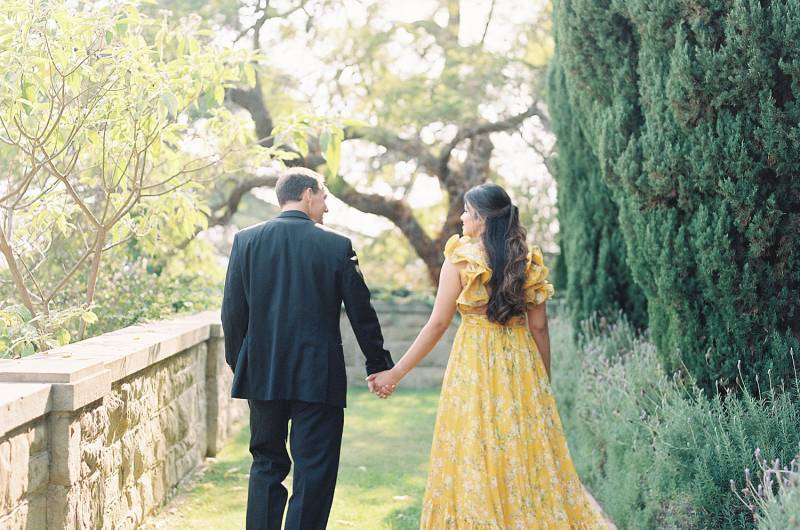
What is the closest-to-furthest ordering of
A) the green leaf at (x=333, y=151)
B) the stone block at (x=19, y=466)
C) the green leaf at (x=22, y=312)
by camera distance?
1. the stone block at (x=19, y=466)
2. the green leaf at (x=22, y=312)
3. the green leaf at (x=333, y=151)

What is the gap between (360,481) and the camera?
6.72 m

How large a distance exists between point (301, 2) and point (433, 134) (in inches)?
104

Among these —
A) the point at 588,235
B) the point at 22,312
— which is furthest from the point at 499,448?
the point at 588,235

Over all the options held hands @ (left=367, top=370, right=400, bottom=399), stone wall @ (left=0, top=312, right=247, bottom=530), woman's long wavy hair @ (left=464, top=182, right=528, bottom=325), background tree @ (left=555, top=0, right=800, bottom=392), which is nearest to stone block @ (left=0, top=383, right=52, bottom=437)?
stone wall @ (left=0, top=312, right=247, bottom=530)

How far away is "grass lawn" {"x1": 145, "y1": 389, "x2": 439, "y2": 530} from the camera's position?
5566 mm

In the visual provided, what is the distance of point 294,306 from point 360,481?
2.83 meters

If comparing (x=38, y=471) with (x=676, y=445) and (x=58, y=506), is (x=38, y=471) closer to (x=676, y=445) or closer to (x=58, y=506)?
(x=58, y=506)

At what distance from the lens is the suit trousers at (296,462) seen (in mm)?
4254

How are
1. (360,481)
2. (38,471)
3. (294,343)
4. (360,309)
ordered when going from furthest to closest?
(360,481) → (360,309) → (294,343) → (38,471)

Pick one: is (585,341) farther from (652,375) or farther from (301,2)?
(301,2)

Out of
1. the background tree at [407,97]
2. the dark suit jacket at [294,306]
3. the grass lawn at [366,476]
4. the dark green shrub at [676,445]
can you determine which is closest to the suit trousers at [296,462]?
the dark suit jacket at [294,306]

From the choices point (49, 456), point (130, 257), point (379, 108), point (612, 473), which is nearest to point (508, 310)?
point (612, 473)

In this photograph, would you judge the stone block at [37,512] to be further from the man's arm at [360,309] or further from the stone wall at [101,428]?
the man's arm at [360,309]

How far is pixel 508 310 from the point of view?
4.34m
